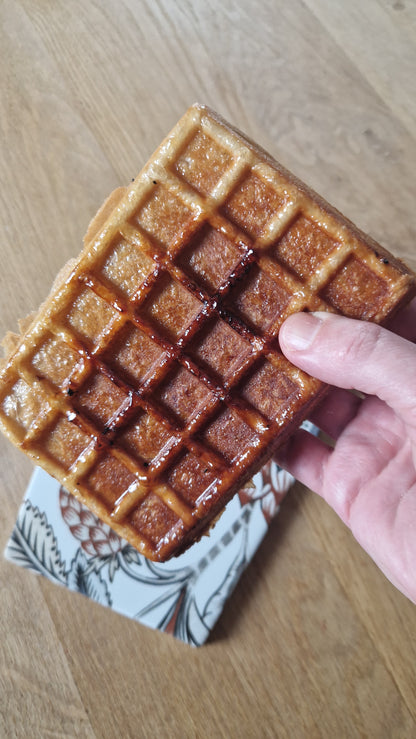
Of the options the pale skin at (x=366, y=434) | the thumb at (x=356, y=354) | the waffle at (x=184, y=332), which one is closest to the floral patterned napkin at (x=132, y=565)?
the pale skin at (x=366, y=434)

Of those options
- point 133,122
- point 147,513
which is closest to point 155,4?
point 133,122

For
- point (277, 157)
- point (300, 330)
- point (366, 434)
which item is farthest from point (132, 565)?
point (277, 157)

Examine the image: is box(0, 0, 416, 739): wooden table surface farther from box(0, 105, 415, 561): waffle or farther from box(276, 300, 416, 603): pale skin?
box(0, 105, 415, 561): waffle

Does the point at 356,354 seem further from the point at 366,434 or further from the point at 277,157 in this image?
the point at 277,157

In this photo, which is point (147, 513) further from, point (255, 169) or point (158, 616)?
point (255, 169)

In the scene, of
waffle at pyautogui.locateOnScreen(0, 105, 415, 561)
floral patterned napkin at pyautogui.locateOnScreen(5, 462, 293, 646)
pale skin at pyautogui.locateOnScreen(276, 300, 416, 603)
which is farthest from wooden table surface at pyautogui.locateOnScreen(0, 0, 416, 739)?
waffle at pyautogui.locateOnScreen(0, 105, 415, 561)

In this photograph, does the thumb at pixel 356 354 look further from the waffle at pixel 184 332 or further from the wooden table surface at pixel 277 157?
the wooden table surface at pixel 277 157
